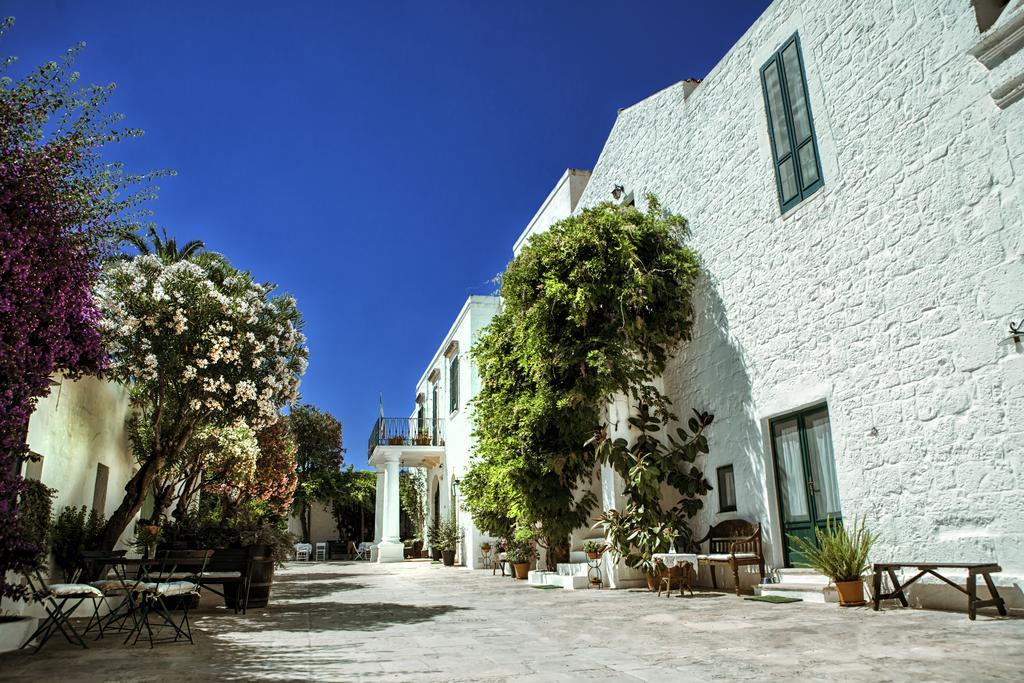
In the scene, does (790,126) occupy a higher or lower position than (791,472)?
higher

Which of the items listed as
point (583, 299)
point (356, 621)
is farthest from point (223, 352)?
point (583, 299)

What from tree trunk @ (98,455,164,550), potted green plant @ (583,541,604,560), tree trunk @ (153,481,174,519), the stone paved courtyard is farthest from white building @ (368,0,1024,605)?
tree trunk @ (153,481,174,519)

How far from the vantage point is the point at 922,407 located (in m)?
6.36

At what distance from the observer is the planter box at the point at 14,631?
16.3ft

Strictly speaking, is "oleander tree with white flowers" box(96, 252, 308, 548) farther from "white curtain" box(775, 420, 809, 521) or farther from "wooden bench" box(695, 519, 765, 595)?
"white curtain" box(775, 420, 809, 521)

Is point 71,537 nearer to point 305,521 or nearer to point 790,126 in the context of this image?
point 790,126

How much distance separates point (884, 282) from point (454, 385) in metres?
15.3

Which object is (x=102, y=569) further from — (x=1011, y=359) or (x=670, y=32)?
(x=670, y=32)

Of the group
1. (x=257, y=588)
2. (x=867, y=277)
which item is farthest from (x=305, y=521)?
(x=867, y=277)

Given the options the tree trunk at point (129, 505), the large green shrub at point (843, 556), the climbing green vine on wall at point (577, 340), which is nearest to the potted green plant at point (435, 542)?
the climbing green vine on wall at point (577, 340)

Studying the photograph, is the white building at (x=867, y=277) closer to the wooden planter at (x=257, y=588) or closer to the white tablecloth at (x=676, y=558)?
the white tablecloth at (x=676, y=558)

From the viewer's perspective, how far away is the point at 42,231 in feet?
16.5

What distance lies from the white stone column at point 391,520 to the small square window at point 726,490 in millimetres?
15033

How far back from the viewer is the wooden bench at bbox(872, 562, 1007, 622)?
5.22 m
